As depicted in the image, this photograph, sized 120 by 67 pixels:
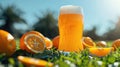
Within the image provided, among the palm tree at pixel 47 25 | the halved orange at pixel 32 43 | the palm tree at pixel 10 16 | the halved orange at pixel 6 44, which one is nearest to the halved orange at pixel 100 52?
the halved orange at pixel 32 43

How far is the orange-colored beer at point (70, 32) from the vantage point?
4188 millimetres

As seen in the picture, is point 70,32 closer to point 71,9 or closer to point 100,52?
point 71,9

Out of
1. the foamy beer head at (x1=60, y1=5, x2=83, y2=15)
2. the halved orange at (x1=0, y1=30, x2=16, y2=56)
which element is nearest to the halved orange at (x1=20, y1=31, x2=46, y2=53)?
the halved orange at (x1=0, y1=30, x2=16, y2=56)

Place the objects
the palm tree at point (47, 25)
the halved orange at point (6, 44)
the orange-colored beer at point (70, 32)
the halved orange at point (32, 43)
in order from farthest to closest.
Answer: the palm tree at point (47, 25), the orange-colored beer at point (70, 32), the halved orange at point (32, 43), the halved orange at point (6, 44)

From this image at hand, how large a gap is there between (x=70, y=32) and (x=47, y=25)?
68.0 feet

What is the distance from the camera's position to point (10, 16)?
26.1 meters

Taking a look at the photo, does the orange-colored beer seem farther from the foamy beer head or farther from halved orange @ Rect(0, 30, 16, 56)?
halved orange @ Rect(0, 30, 16, 56)

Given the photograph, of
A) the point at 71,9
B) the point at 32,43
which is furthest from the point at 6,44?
the point at 71,9

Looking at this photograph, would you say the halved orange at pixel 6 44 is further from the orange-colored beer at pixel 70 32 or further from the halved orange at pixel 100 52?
the orange-colored beer at pixel 70 32

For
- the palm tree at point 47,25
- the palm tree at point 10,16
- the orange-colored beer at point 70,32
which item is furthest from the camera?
the palm tree at point 10,16

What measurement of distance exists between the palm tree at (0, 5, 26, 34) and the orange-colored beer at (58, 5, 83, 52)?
19.4 m

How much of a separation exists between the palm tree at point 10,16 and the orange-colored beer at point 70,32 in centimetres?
1945

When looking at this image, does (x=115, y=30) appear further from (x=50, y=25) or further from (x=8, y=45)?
(x=8, y=45)

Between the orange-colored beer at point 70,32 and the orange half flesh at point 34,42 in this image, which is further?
the orange-colored beer at point 70,32
